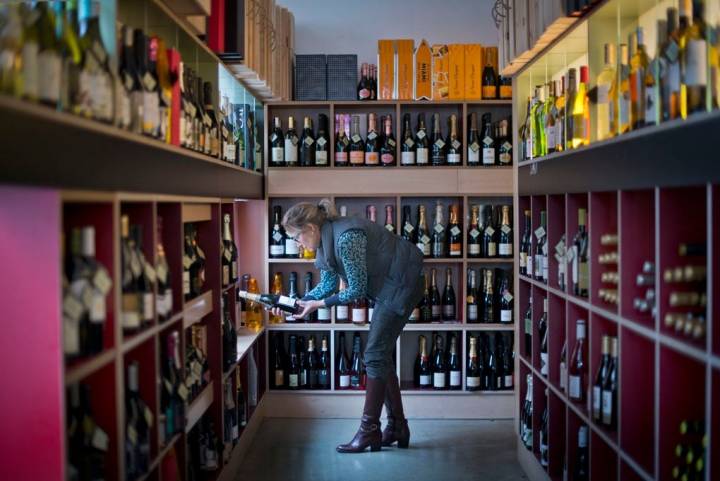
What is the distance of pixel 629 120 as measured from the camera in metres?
2.74

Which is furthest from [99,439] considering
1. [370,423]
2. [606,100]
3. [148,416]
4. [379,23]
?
[379,23]

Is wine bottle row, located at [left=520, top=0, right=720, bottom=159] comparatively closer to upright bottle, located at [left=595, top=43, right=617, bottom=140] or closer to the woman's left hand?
upright bottle, located at [left=595, top=43, right=617, bottom=140]

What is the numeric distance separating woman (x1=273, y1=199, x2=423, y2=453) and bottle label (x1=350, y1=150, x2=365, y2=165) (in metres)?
1.00

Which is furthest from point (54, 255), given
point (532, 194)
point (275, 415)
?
point (275, 415)

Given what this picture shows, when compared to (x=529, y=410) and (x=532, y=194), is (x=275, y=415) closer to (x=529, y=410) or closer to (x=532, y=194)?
(x=529, y=410)

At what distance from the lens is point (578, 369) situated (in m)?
3.36

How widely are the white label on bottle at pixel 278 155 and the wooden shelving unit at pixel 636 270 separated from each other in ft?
7.13

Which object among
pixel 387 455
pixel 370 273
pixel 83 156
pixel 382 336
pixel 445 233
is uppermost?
pixel 83 156

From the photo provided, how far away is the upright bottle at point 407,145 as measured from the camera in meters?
5.44

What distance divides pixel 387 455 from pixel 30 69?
10.9 ft

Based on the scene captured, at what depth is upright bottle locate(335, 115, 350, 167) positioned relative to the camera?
5.47 metres

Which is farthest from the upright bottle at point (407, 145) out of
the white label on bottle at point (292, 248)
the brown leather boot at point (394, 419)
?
the brown leather boot at point (394, 419)

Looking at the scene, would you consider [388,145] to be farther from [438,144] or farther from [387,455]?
[387,455]

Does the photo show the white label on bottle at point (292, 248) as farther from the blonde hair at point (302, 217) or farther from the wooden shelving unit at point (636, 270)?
the wooden shelving unit at point (636, 270)
